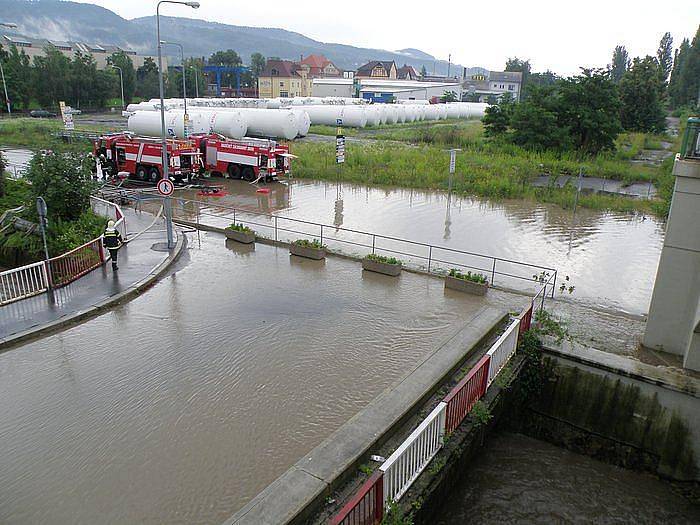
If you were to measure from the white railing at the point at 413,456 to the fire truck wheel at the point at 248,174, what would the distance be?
23712 mm

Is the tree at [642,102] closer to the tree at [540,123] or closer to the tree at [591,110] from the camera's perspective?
the tree at [591,110]

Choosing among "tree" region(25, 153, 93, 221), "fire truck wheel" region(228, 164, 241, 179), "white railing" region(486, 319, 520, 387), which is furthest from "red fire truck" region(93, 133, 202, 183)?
"white railing" region(486, 319, 520, 387)

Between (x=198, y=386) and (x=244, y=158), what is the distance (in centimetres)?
2153

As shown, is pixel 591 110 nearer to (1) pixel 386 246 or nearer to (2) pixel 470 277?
(1) pixel 386 246

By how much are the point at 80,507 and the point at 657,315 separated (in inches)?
395

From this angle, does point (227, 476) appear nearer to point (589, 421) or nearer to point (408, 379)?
point (408, 379)

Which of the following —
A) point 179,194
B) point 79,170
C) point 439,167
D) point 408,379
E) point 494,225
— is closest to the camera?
point 408,379

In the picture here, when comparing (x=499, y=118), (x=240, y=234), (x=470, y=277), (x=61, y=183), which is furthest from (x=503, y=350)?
(x=499, y=118)

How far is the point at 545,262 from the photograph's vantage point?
16156mm

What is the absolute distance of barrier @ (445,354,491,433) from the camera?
749 centimetres

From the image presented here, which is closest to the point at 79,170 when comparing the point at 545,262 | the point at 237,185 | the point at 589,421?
the point at 237,185

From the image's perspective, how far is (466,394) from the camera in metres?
7.97

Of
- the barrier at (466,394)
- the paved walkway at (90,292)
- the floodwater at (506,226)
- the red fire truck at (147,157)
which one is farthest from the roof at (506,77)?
the barrier at (466,394)

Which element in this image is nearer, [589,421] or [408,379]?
[408,379]
